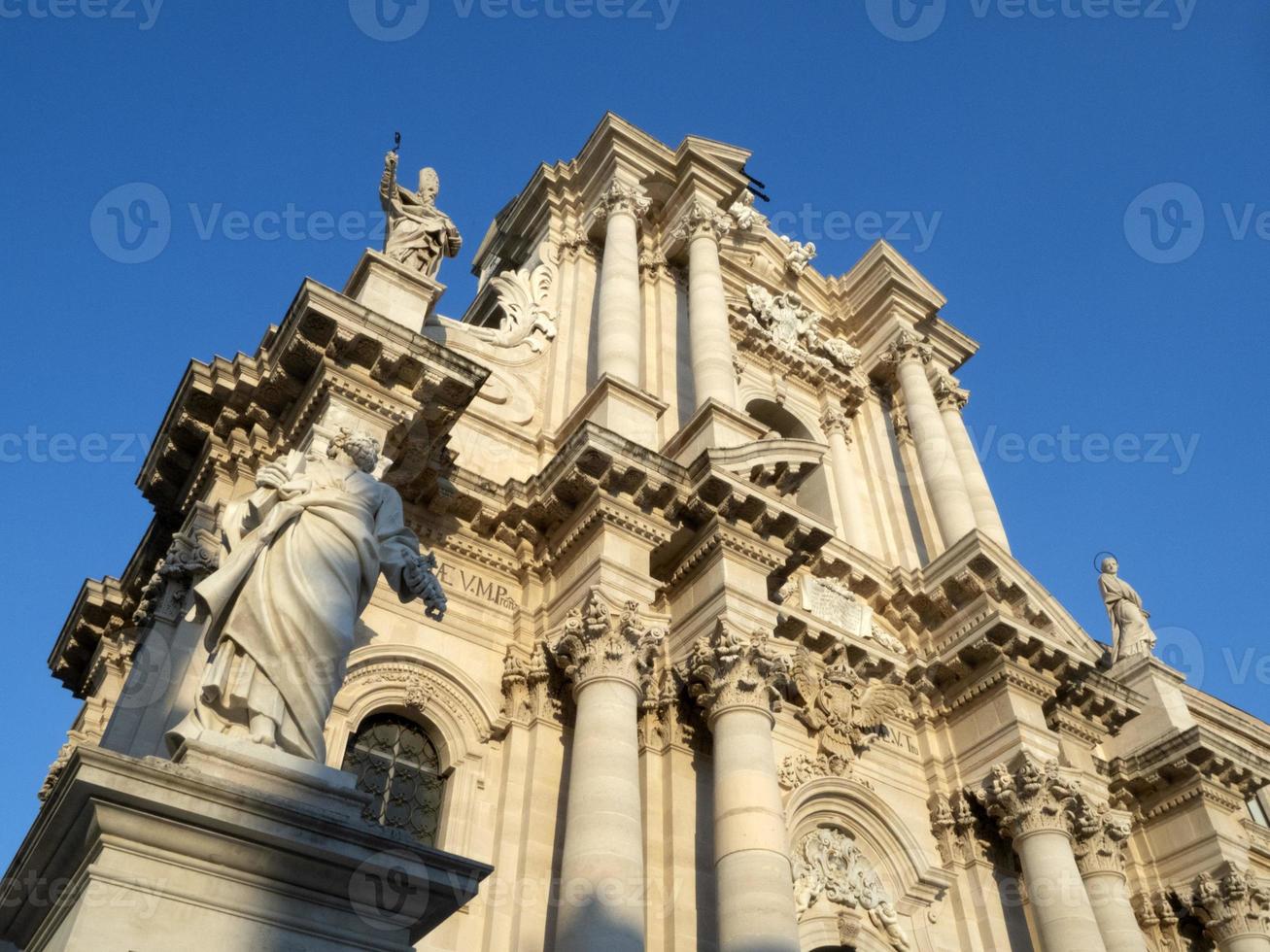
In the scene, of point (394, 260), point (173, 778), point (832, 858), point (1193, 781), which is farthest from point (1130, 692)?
point (173, 778)

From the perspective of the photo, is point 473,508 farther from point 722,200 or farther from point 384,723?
point 722,200

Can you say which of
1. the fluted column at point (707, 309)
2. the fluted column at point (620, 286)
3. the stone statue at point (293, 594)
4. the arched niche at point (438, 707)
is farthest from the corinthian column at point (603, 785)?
the fluted column at point (707, 309)

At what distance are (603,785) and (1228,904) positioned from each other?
11895mm

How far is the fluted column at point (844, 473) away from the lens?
19438 mm

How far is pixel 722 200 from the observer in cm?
2066

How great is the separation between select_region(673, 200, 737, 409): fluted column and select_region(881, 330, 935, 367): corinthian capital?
4.89 meters

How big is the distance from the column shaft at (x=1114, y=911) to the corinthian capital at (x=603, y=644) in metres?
7.28

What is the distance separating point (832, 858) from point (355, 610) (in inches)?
361

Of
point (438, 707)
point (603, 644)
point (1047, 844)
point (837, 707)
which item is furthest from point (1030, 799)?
point (438, 707)

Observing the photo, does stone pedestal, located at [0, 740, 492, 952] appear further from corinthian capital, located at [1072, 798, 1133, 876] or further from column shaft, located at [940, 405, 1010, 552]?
column shaft, located at [940, 405, 1010, 552]

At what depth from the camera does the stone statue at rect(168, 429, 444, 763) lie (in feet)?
18.3

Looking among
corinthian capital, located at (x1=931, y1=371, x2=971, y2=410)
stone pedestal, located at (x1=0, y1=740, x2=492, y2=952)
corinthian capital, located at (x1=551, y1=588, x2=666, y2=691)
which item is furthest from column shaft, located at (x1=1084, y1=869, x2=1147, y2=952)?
stone pedestal, located at (x1=0, y1=740, x2=492, y2=952)

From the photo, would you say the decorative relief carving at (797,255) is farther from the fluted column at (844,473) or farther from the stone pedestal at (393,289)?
the stone pedestal at (393,289)

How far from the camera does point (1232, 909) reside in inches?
658
